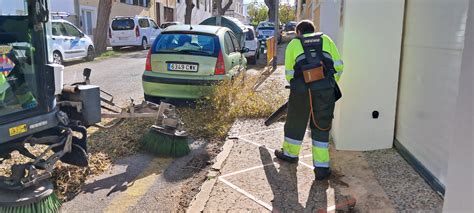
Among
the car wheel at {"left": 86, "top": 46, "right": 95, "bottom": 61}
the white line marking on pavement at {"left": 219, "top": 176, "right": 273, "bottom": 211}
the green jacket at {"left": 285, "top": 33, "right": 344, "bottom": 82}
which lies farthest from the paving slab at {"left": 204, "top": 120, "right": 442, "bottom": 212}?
the car wheel at {"left": 86, "top": 46, "right": 95, "bottom": 61}

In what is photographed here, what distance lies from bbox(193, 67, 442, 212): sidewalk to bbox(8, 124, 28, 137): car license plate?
5.47ft

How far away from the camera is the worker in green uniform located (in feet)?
14.1

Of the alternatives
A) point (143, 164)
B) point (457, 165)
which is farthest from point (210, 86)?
point (457, 165)

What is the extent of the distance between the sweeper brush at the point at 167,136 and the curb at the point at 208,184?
510 mm

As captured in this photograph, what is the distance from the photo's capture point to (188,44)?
7.47 meters

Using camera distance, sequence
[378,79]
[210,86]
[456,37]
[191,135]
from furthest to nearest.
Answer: [210,86], [191,135], [378,79], [456,37]

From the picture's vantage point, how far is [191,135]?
6.32m

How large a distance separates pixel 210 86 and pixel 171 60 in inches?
32.0

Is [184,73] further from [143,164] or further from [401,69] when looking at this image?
[401,69]

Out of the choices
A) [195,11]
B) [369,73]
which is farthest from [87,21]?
[195,11]

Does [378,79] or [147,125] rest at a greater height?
[378,79]

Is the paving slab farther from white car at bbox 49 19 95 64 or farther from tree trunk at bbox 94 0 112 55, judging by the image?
tree trunk at bbox 94 0 112 55

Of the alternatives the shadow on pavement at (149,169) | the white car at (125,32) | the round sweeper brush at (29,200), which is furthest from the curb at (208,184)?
the white car at (125,32)

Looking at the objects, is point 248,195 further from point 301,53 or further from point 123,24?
point 123,24
